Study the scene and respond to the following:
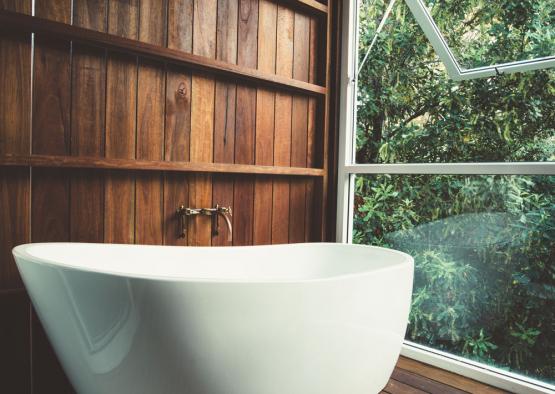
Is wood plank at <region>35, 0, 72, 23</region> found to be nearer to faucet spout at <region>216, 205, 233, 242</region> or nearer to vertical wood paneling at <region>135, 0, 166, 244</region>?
vertical wood paneling at <region>135, 0, 166, 244</region>

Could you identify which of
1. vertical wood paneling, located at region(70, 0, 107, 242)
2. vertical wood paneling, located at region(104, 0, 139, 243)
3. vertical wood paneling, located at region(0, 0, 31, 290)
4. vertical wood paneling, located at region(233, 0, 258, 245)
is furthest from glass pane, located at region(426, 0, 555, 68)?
vertical wood paneling, located at region(0, 0, 31, 290)

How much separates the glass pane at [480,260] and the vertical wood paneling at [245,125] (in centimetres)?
71

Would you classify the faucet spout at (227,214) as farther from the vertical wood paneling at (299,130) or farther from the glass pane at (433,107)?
the glass pane at (433,107)

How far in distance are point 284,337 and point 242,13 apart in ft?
5.26

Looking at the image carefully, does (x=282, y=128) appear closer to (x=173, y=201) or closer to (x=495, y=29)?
(x=173, y=201)

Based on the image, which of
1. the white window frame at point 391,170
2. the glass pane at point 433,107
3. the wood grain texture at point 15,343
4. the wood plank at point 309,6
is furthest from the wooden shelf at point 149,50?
the wood grain texture at point 15,343

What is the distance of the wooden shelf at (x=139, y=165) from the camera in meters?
1.45

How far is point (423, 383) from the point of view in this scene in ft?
5.91

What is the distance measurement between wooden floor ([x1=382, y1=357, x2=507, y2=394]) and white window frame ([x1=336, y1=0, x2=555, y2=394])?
5 centimetres

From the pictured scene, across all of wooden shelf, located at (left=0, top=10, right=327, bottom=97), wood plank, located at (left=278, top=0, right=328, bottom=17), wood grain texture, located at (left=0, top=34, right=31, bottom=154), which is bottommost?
wood grain texture, located at (left=0, top=34, right=31, bottom=154)

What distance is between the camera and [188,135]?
190cm

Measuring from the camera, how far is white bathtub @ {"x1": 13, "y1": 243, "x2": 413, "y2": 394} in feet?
3.35

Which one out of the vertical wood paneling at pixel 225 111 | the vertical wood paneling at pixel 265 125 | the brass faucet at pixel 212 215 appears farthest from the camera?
the vertical wood paneling at pixel 265 125

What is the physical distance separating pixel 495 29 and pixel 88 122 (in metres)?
1.75
